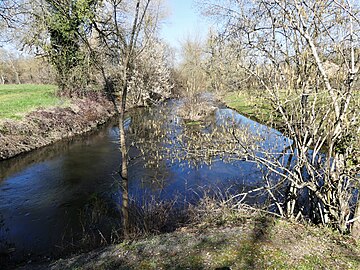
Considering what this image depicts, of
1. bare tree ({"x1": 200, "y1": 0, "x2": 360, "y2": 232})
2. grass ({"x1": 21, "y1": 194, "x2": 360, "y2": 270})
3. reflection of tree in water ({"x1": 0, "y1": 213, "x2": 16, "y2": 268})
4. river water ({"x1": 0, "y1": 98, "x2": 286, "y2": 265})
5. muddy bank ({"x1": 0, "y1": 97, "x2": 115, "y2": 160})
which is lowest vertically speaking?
reflection of tree in water ({"x1": 0, "y1": 213, "x2": 16, "y2": 268})

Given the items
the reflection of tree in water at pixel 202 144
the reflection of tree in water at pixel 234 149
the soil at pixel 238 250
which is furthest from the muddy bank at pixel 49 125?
the soil at pixel 238 250

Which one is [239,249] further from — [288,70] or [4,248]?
[4,248]

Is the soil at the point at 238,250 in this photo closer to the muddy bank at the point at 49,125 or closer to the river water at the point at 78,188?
the river water at the point at 78,188

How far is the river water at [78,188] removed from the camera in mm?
7086

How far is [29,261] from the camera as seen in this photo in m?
6.18

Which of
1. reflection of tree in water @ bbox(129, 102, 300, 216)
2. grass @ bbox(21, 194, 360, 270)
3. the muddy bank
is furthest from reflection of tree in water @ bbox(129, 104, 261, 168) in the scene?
the muddy bank

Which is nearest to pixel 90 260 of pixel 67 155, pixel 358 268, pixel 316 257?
pixel 316 257

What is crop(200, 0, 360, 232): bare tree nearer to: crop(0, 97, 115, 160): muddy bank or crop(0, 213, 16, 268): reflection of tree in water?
crop(0, 213, 16, 268): reflection of tree in water

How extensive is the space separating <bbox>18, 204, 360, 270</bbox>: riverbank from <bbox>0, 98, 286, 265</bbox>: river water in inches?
54.3

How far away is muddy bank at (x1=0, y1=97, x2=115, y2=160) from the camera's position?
553 inches

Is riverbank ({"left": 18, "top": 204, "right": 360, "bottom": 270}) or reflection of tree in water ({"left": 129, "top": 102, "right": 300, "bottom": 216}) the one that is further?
reflection of tree in water ({"left": 129, "top": 102, "right": 300, "bottom": 216})

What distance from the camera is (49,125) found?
55.9 feet

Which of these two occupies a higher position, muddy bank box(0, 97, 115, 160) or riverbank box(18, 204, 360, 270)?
muddy bank box(0, 97, 115, 160)

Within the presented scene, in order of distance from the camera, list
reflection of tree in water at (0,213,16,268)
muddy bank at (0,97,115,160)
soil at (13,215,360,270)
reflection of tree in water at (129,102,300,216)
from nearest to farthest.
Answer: soil at (13,215,360,270)
reflection of tree in water at (129,102,300,216)
reflection of tree in water at (0,213,16,268)
muddy bank at (0,97,115,160)
